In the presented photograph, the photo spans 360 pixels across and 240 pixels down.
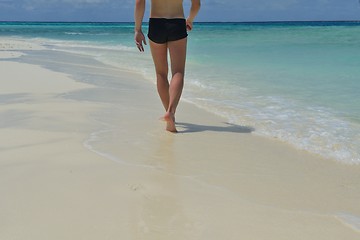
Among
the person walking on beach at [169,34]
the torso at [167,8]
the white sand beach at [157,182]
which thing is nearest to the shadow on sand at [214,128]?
the white sand beach at [157,182]

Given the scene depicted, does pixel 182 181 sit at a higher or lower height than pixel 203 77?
higher

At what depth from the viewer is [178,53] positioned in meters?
3.78

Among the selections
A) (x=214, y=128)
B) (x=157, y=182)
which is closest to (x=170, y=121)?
(x=214, y=128)

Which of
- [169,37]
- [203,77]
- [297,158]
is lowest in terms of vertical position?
[203,77]

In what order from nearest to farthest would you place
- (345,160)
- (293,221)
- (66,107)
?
(293,221) < (345,160) < (66,107)

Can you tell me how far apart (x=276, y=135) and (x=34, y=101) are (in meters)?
2.43

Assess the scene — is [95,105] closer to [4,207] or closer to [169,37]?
[169,37]

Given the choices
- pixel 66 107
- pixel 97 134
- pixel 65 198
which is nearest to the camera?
pixel 65 198

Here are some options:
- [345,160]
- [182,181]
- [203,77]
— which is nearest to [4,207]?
[182,181]

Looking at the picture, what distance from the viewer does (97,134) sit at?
3299 millimetres

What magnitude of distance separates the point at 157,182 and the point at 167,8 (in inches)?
72.3

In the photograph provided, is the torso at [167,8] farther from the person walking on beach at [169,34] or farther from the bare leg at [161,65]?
the bare leg at [161,65]

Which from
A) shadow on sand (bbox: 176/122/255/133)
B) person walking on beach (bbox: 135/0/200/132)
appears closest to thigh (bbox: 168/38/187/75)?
person walking on beach (bbox: 135/0/200/132)

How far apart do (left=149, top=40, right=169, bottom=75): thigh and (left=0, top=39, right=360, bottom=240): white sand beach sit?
452mm
